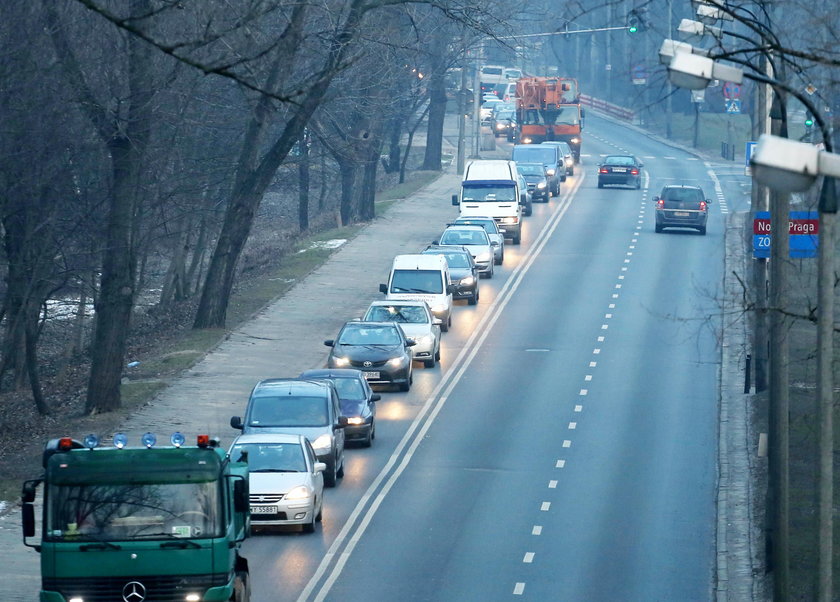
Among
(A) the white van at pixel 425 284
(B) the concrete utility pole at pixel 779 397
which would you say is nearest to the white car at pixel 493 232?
(A) the white van at pixel 425 284

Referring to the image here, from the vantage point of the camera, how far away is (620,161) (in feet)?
216

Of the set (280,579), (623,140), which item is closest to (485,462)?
(280,579)

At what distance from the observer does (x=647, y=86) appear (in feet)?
45.7

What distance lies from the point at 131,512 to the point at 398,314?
19.8m

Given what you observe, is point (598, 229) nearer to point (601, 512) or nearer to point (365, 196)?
point (365, 196)

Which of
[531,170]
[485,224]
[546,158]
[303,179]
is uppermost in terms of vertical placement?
[546,158]

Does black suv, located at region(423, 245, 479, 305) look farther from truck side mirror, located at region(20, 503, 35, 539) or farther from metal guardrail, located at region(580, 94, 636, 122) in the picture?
metal guardrail, located at region(580, 94, 636, 122)

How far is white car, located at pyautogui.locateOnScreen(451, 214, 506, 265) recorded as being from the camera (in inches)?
1836

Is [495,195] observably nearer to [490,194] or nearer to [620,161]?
[490,194]

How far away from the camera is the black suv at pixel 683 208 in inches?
2024

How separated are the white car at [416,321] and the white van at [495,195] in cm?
1649

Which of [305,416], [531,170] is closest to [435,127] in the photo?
[531,170]

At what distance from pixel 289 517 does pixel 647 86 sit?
Answer: 9.19 metres

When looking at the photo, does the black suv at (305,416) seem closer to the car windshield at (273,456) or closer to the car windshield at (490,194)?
the car windshield at (273,456)
